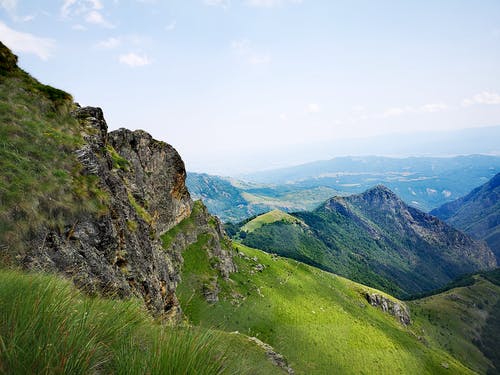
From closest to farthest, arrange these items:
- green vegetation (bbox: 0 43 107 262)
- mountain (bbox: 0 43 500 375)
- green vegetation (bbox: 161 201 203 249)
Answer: mountain (bbox: 0 43 500 375) < green vegetation (bbox: 0 43 107 262) < green vegetation (bbox: 161 201 203 249)

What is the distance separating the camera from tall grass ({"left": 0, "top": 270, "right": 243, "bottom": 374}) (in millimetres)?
2787

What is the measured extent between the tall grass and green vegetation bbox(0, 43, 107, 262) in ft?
28.9

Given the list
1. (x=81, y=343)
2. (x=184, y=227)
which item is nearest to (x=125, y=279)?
(x=81, y=343)

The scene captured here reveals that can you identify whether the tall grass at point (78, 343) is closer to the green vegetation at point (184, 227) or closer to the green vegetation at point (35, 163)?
the green vegetation at point (35, 163)

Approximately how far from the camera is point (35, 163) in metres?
17.4

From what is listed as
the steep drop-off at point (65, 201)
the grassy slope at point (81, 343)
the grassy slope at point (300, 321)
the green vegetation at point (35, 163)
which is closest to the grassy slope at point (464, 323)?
the grassy slope at point (300, 321)

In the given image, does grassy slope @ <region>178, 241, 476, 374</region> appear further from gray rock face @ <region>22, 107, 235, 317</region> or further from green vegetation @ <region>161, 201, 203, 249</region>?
gray rock face @ <region>22, 107, 235, 317</region>

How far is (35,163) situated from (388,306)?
5341 inches

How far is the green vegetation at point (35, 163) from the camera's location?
14016 millimetres

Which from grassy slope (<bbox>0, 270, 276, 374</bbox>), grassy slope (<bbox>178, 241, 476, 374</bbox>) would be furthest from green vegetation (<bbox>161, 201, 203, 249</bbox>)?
grassy slope (<bbox>0, 270, 276, 374</bbox>)

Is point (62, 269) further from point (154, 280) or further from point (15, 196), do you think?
point (154, 280)

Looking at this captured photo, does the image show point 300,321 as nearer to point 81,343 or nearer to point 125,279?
point 125,279

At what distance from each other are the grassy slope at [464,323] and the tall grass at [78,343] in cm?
15620

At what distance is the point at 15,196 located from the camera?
14203 millimetres
